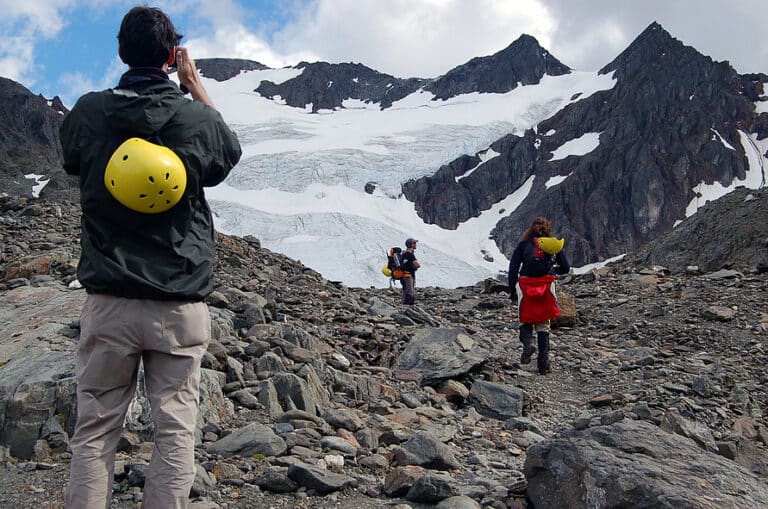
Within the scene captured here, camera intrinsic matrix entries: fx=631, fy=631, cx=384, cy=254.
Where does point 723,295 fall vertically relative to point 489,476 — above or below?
above

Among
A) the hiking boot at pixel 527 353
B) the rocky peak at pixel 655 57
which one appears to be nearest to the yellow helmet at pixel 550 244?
the hiking boot at pixel 527 353

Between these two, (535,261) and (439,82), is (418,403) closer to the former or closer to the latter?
(535,261)

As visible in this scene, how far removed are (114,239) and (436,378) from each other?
181 inches

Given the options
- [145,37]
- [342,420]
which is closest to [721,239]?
[342,420]

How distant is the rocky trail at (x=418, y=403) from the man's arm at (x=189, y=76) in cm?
189

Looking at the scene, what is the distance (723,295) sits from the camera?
10523 millimetres

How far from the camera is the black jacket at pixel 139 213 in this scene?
89.8 inches

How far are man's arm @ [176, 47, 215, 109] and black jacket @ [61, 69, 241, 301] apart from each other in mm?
172

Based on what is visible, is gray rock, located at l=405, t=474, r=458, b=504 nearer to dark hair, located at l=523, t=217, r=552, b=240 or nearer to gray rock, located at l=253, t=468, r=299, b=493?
gray rock, located at l=253, t=468, r=299, b=493

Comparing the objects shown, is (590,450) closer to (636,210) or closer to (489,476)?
(489,476)

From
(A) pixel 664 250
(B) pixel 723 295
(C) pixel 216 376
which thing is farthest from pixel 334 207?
(C) pixel 216 376

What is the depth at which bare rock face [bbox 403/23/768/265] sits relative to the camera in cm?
8612

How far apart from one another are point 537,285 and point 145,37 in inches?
243

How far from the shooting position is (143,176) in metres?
2.20
